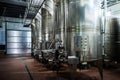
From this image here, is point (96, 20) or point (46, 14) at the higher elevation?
point (46, 14)

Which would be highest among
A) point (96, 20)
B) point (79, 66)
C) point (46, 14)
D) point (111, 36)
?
point (46, 14)

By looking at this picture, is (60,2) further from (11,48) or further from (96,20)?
(11,48)

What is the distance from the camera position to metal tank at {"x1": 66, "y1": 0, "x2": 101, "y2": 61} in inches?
202

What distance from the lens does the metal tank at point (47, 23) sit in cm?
749

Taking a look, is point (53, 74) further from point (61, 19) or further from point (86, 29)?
point (61, 19)

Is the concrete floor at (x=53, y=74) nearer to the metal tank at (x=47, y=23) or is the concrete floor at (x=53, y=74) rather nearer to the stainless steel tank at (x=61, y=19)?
the stainless steel tank at (x=61, y=19)

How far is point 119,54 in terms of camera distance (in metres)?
6.79

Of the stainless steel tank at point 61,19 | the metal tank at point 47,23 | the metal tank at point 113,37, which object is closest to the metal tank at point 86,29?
the stainless steel tank at point 61,19

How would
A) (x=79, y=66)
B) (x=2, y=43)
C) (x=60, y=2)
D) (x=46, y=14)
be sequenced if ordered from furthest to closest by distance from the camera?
(x=2, y=43) → (x=46, y=14) → (x=60, y=2) → (x=79, y=66)

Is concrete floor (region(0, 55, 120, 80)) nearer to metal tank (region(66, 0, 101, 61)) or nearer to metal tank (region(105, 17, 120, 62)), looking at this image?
metal tank (region(66, 0, 101, 61))

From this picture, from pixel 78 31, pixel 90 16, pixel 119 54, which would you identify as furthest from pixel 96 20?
pixel 119 54

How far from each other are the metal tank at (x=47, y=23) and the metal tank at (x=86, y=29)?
2.25 metres

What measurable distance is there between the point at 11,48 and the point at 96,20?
11598mm

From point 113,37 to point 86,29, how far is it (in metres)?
2.30
